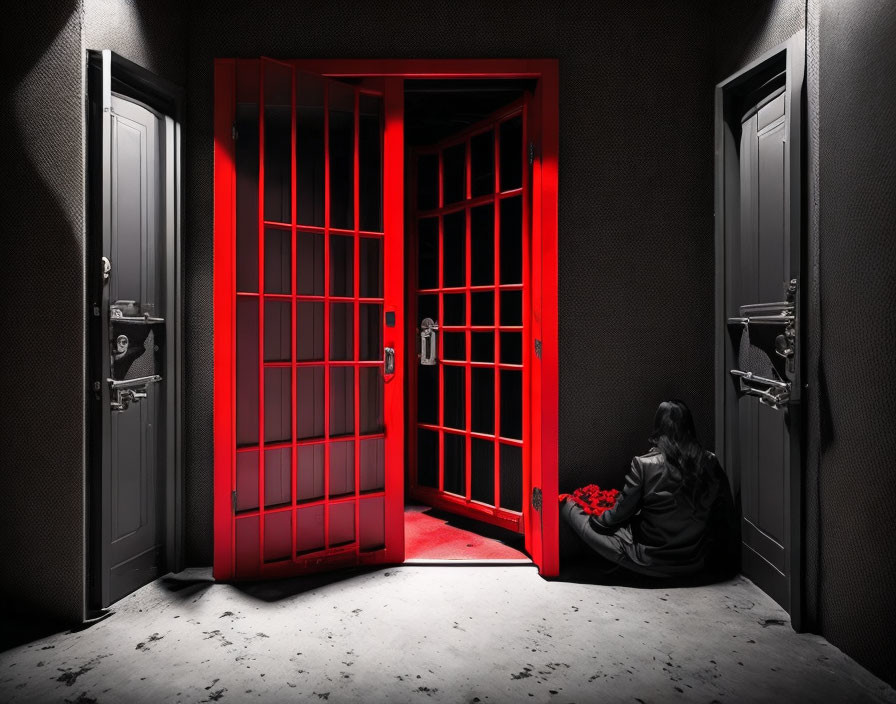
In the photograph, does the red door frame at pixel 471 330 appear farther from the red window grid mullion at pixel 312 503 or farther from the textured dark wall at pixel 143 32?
the textured dark wall at pixel 143 32

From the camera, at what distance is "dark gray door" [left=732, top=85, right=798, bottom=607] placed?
239cm

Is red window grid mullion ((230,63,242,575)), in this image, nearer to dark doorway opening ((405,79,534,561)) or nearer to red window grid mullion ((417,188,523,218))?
dark doorway opening ((405,79,534,561))

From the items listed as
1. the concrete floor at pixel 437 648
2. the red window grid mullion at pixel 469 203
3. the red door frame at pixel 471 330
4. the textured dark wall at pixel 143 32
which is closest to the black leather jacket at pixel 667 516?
the concrete floor at pixel 437 648

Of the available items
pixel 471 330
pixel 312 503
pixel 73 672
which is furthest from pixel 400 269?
pixel 73 672

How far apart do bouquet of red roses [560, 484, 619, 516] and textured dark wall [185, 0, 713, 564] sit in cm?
10

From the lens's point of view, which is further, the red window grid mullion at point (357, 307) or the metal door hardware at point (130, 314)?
the red window grid mullion at point (357, 307)

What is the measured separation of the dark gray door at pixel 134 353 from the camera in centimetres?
239

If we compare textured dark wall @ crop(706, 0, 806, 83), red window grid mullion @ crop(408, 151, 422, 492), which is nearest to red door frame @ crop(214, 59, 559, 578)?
textured dark wall @ crop(706, 0, 806, 83)

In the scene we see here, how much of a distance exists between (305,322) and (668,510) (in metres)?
1.87

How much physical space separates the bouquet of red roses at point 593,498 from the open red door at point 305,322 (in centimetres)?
87

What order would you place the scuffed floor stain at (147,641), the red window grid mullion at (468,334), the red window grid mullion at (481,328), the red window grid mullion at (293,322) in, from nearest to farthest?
the scuffed floor stain at (147,641)
the red window grid mullion at (293,322)
the red window grid mullion at (481,328)
the red window grid mullion at (468,334)

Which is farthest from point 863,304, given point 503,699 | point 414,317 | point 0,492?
point 0,492

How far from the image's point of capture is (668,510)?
258cm

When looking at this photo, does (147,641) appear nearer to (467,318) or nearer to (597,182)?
(467,318)
